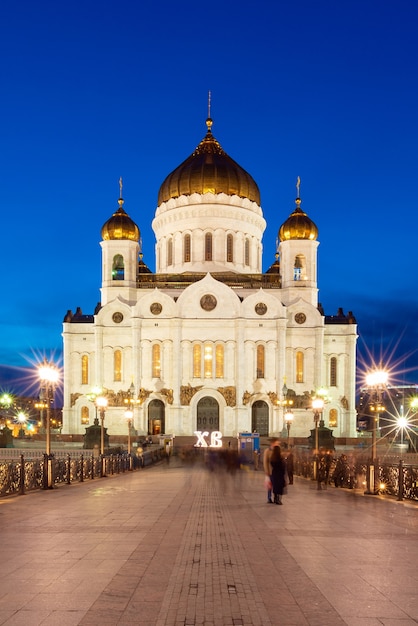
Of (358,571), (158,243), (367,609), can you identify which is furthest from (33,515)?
(158,243)

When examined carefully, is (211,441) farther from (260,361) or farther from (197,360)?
(260,361)

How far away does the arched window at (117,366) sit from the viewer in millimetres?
60459

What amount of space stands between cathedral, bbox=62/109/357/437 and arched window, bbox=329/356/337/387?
0.32 feet

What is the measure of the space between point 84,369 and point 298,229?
23.0 meters

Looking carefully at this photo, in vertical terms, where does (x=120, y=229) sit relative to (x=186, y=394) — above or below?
above

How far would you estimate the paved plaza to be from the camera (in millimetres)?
6523

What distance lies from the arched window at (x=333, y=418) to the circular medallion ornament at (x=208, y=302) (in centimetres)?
1389

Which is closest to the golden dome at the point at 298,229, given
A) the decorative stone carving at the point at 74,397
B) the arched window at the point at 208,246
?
the arched window at the point at 208,246

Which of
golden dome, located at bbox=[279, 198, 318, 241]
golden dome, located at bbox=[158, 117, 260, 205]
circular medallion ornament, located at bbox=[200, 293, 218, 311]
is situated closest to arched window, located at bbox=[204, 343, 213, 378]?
circular medallion ornament, located at bbox=[200, 293, 218, 311]

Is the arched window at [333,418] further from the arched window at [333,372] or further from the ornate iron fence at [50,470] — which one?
the ornate iron fence at [50,470]

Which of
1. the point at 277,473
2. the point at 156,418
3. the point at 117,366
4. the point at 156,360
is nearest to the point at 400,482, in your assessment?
the point at 277,473

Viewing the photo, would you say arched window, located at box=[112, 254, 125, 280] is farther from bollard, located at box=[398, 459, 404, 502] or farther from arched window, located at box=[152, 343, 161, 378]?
bollard, located at box=[398, 459, 404, 502]

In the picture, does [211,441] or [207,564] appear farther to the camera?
[211,441]

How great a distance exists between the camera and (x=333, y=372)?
201 feet
